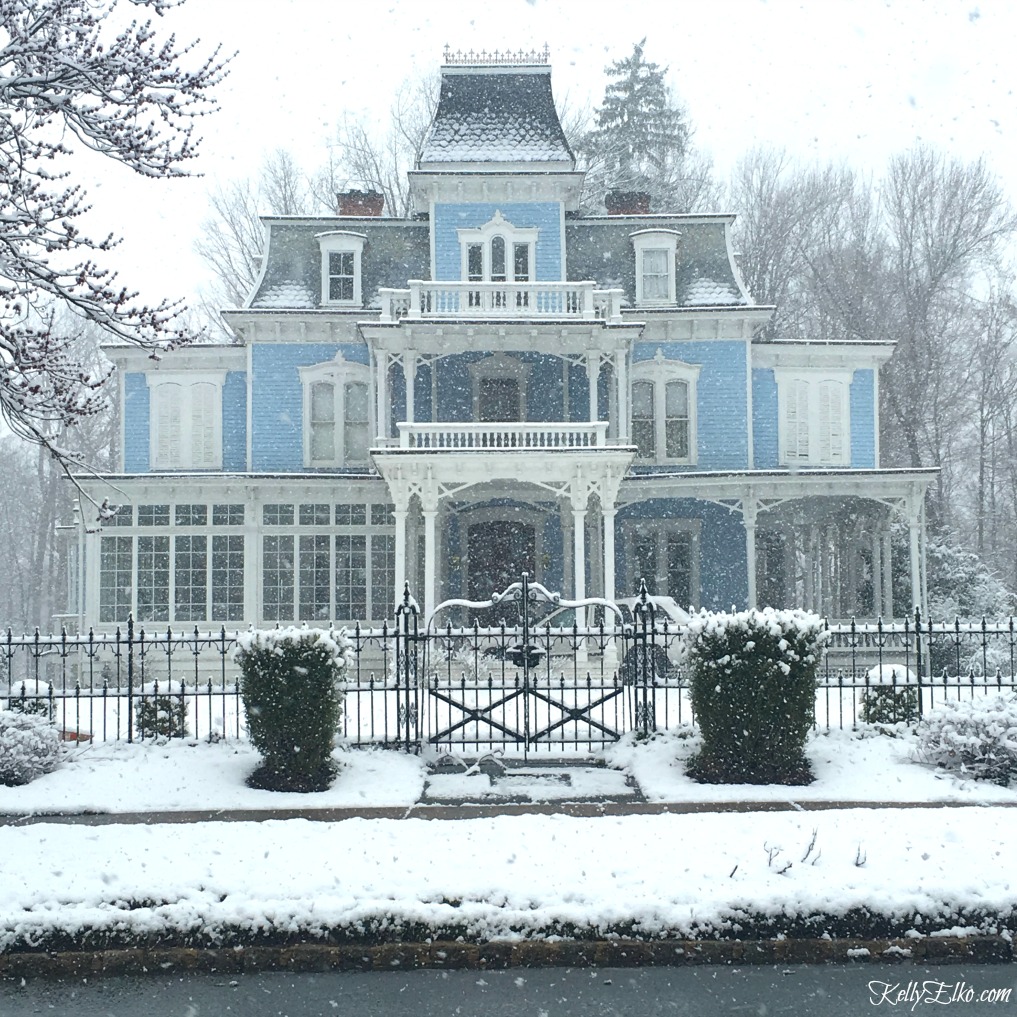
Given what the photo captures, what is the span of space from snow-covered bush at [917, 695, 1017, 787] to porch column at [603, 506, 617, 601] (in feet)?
30.5

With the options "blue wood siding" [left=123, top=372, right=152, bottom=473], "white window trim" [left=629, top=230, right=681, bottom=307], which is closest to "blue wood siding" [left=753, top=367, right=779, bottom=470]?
"white window trim" [left=629, top=230, right=681, bottom=307]

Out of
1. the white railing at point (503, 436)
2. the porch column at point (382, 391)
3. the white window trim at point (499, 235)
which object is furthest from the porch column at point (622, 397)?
the porch column at point (382, 391)

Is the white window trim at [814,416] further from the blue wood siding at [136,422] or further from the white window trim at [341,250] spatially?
the blue wood siding at [136,422]

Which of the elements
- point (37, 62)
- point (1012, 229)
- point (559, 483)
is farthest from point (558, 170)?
point (1012, 229)

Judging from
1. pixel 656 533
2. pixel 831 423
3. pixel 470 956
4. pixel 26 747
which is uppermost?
pixel 831 423

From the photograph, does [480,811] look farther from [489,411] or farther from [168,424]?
[168,424]

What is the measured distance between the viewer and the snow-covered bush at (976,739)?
10211 millimetres

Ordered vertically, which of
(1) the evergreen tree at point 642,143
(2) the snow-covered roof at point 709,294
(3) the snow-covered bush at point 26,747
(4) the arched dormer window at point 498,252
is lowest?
(3) the snow-covered bush at point 26,747

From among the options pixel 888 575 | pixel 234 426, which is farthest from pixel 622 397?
pixel 234 426

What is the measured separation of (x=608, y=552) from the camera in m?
20.2

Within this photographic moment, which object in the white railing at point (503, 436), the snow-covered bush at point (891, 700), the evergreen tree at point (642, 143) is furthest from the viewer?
the evergreen tree at point (642, 143)

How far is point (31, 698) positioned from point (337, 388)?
13151 mm

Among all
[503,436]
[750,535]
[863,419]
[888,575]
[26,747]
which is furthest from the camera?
[863,419]

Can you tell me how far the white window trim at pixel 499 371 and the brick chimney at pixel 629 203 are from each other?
548cm
